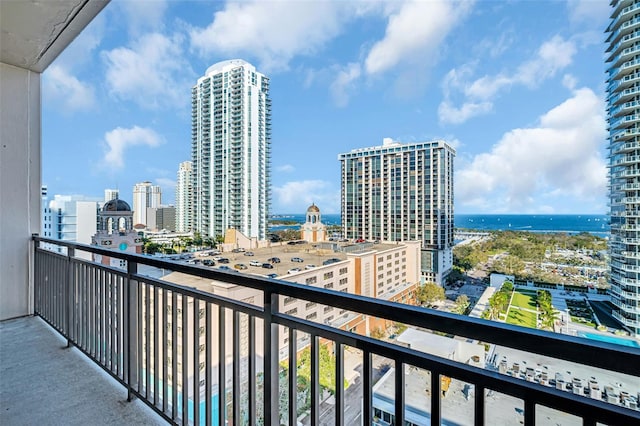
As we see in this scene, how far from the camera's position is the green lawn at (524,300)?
1.83 metres

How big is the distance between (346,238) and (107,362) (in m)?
2.38

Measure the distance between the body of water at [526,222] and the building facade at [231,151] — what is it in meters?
0.41

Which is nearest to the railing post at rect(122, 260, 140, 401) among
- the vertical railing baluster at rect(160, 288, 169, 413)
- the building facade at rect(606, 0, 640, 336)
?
the vertical railing baluster at rect(160, 288, 169, 413)

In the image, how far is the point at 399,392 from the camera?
2.37 feet

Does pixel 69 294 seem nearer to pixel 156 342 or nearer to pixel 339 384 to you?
pixel 156 342

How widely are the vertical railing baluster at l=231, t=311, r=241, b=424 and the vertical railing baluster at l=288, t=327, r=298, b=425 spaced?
252mm

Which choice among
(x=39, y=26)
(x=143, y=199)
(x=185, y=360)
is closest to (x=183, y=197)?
(x=143, y=199)

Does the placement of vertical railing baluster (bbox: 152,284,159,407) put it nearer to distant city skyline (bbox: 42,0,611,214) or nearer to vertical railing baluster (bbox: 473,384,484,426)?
vertical railing baluster (bbox: 473,384,484,426)

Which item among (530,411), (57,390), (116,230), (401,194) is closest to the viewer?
(530,411)

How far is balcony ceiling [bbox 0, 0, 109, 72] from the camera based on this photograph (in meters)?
1.99

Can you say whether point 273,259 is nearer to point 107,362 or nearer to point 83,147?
point 107,362

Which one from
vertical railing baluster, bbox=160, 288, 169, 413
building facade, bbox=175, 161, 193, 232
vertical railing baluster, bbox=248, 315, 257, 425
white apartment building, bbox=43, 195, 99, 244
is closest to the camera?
vertical railing baluster, bbox=248, 315, 257, 425

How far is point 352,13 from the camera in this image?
5336mm

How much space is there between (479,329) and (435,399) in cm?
21
